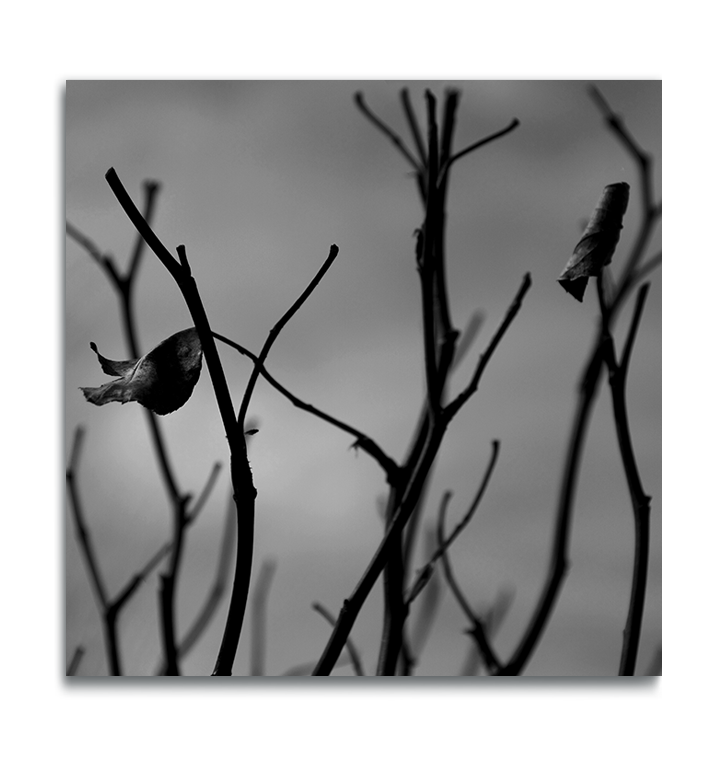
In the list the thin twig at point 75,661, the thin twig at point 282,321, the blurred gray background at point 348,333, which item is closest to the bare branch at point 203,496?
the blurred gray background at point 348,333

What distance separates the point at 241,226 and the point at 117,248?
101mm

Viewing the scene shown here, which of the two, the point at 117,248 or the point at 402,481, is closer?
the point at 402,481

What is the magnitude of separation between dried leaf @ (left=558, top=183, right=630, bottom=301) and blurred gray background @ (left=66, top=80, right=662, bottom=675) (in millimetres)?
244

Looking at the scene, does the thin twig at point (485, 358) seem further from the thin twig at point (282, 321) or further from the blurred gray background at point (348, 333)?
the blurred gray background at point (348, 333)

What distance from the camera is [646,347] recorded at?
0.64 metres

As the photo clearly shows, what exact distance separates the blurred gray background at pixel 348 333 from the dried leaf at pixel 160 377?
0.80ft

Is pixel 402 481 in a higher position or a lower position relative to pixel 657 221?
lower

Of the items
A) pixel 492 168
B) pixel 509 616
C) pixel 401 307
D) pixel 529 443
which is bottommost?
pixel 509 616

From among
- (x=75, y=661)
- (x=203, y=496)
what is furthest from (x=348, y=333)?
(x=75, y=661)

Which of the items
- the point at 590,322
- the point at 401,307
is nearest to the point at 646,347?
the point at 590,322

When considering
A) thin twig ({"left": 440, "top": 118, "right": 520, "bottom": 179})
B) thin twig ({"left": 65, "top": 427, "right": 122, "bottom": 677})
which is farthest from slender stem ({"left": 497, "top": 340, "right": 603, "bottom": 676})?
thin twig ({"left": 65, "top": 427, "right": 122, "bottom": 677})

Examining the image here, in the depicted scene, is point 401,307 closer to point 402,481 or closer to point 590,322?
point 590,322

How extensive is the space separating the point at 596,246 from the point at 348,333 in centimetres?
35

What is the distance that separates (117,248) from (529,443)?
37 centimetres
